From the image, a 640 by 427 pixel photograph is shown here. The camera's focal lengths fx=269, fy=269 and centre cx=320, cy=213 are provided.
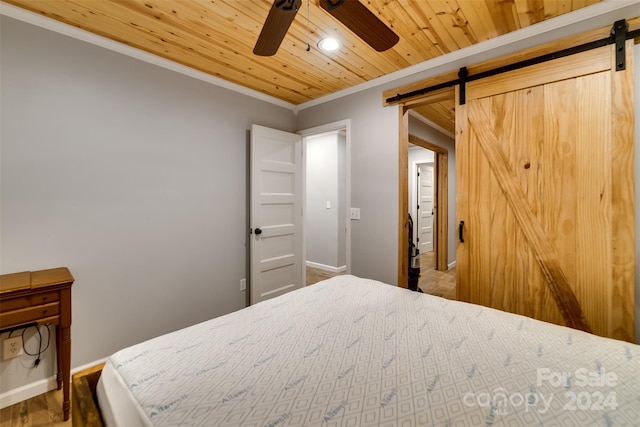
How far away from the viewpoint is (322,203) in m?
5.09

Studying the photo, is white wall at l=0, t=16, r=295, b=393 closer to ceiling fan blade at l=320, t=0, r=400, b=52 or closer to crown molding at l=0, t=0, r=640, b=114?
crown molding at l=0, t=0, r=640, b=114

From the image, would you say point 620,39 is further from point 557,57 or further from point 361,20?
point 361,20

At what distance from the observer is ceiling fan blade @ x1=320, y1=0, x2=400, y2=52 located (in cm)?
125

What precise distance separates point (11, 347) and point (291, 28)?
2776mm

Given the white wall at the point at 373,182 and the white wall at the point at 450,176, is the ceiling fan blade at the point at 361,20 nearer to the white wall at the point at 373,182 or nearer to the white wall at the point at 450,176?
the white wall at the point at 373,182

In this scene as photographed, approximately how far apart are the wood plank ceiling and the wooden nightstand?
5.47ft

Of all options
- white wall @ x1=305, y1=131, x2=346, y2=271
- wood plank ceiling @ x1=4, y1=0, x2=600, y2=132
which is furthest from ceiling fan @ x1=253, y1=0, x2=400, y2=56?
white wall @ x1=305, y1=131, x2=346, y2=271

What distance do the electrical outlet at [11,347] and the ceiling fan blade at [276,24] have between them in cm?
238

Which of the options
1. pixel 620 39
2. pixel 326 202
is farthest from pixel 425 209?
pixel 620 39

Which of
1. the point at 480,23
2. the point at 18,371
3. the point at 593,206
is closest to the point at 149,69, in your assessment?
the point at 18,371

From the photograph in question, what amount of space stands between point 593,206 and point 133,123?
10.8 feet

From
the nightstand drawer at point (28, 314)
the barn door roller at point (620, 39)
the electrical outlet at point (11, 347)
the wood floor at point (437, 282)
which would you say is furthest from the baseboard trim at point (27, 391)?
the barn door roller at point (620, 39)

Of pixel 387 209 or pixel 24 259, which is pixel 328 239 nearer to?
pixel 387 209

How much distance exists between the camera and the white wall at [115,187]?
→ 173 cm
